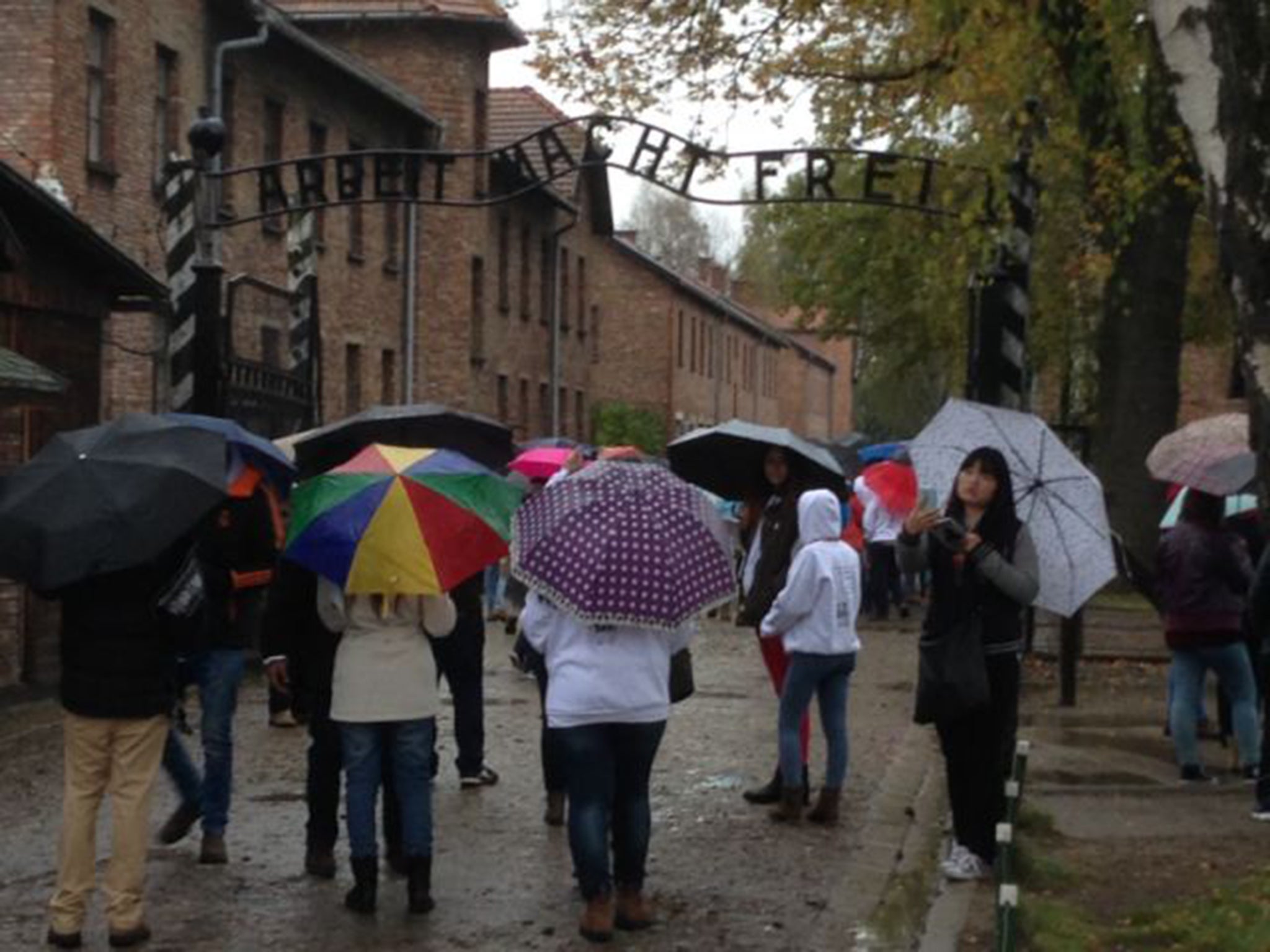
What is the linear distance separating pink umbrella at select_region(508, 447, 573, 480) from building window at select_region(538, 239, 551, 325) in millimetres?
34038

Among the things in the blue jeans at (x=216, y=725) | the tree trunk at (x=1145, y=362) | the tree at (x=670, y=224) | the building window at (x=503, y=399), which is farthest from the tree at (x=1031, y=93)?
the tree at (x=670, y=224)

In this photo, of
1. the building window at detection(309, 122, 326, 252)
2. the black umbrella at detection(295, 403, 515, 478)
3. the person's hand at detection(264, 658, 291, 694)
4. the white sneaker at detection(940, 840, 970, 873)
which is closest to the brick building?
the black umbrella at detection(295, 403, 515, 478)

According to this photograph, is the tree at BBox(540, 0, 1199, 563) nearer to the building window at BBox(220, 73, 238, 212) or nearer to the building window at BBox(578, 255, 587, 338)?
the building window at BBox(220, 73, 238, 212)

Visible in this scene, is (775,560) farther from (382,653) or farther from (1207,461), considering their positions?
(382,653)

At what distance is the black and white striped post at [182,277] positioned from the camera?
17266mm

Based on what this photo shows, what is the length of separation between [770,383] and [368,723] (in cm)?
9291

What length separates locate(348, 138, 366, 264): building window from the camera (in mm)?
38594

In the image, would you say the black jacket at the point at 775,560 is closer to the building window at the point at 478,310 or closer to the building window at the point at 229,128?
the building window at the point at 229,128

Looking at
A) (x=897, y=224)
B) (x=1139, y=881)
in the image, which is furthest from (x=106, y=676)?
(x=897, y=224)

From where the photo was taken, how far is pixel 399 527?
898 centimetres

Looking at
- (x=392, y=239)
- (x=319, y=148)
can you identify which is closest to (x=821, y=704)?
(x=319, y=148)

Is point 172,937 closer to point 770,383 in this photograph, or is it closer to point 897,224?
point 897,224

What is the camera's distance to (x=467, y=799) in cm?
1260

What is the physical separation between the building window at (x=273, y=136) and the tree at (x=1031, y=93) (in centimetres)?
934
